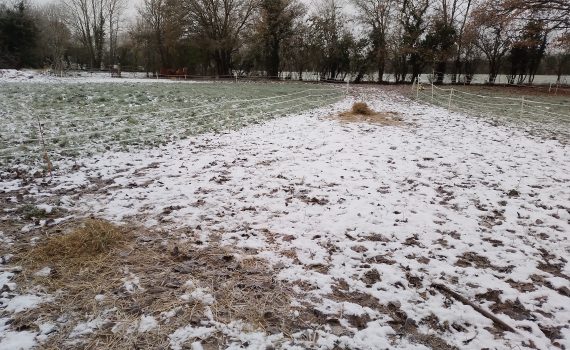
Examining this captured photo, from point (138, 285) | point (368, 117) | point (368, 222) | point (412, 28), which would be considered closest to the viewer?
point (138, 285)

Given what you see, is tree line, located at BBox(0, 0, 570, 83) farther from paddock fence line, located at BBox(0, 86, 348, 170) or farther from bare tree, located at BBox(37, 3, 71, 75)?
paddock fence line, located at BBox(0, 86, 348, 170)

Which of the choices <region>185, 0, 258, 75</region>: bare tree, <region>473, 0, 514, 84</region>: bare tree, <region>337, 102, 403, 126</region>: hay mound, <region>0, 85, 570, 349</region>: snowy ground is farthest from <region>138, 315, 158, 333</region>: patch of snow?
<region>185, 0, 258, 75</region>: bare tree

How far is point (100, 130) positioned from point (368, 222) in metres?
7.52

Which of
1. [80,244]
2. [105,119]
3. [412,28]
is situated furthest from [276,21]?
[80,244]

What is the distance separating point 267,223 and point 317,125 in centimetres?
699

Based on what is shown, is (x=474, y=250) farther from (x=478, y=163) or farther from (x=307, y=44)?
(x=307, y=44)

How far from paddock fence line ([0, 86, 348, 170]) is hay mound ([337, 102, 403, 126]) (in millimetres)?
2737

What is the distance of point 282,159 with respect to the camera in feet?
24.6

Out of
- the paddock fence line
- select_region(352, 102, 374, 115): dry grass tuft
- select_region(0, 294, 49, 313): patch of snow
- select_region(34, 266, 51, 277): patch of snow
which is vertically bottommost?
select_region(0, 294, 49, 313): patch of snow

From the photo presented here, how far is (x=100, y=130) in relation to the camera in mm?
8953

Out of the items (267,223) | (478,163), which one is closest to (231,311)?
(267,223)

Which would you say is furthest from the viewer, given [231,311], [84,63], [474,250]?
[84,63]

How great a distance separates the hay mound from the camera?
11866mm

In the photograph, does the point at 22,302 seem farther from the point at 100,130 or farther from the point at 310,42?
the point at 310,42
